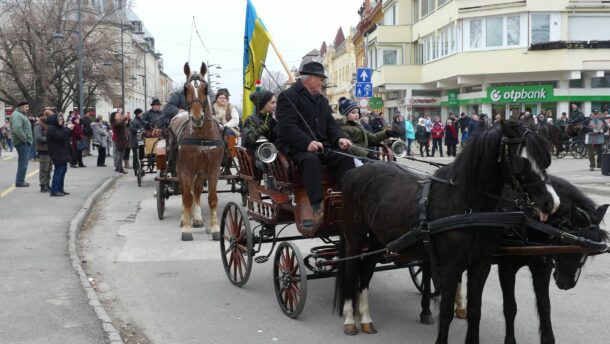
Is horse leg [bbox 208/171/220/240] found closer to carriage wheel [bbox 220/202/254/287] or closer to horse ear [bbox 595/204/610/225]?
carriage wheel [bbox 220/202/254/287]

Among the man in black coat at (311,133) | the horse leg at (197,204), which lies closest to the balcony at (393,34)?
the horse leg at (197,204)

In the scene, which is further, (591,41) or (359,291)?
(591,41)

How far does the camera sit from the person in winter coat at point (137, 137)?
61.9ft

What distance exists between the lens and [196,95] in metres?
9.98

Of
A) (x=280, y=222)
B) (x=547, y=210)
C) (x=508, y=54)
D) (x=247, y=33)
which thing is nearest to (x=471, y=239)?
(x=547, y=210)

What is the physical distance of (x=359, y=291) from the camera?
5.92m

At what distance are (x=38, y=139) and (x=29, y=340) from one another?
1175cm

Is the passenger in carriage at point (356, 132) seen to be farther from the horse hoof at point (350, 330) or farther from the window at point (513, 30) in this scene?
the window at point (513, 30)

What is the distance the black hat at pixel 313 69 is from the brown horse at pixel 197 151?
368cm

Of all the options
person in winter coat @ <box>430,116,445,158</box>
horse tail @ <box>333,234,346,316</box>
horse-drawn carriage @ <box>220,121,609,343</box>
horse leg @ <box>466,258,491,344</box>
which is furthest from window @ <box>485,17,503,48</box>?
horse leg @ <box>466,258,491,344</box>

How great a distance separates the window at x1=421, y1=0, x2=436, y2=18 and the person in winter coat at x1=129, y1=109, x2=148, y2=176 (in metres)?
27.9

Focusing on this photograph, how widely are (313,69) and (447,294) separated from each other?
2.88 m

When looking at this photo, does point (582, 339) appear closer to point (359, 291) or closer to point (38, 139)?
point (359, 291)

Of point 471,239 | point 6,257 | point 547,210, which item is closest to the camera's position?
point 547,210
